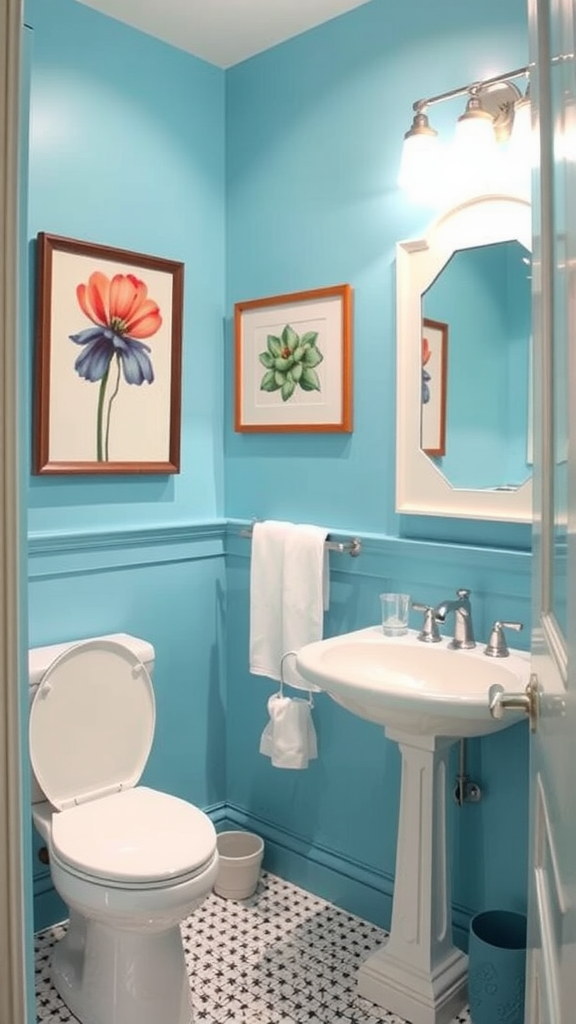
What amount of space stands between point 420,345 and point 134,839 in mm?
1407

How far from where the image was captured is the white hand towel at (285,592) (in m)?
2.36

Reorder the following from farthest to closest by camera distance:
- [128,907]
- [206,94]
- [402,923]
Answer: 1. [206,94]
2. [402,923]
3. [128,907]

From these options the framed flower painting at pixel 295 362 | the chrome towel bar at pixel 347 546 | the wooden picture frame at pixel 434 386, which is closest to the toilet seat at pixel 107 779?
the chrome towel bar at pixel 347 546

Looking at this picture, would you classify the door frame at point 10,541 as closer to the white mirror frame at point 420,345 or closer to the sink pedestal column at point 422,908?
the sink pedestal column at point 422,908

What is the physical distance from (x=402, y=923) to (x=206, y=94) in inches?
97.6

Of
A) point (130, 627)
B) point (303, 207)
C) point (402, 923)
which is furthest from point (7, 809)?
point (303, 207)

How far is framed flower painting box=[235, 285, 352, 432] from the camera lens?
2.38m

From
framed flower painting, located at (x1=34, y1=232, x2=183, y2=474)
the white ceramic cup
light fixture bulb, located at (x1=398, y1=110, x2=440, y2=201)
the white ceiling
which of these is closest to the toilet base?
the white ceramic cup

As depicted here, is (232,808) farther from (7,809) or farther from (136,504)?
(7,809)

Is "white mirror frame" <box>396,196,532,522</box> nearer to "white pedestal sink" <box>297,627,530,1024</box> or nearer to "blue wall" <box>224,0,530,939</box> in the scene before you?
"blue wall" <box>224,0,530,939</box>

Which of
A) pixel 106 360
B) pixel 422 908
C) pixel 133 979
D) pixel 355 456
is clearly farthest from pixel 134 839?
pixel 106 360

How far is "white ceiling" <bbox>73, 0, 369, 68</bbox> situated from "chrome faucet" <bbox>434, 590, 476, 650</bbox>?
1.65 metres

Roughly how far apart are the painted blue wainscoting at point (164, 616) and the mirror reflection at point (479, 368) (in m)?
0.90

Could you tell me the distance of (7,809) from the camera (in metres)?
0.93
